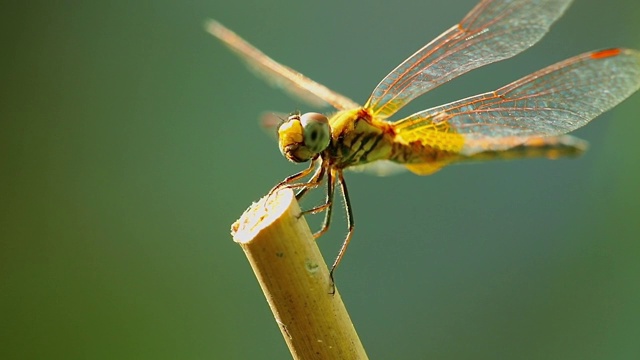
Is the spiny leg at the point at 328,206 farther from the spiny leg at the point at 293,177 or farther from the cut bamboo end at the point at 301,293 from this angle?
the cut bamboo end at the point at 301,293

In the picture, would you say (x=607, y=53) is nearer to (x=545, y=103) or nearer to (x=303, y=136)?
(x=545, y=103)

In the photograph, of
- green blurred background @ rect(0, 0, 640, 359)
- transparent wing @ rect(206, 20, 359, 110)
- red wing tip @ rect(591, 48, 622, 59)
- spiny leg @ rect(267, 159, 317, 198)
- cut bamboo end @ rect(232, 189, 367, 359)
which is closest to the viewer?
cut bamboo end @ rect(232, 189, 367, 359)

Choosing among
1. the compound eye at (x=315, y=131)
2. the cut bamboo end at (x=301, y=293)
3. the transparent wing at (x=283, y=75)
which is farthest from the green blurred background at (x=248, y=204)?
the cut bamboo end at (x=301, y=293)

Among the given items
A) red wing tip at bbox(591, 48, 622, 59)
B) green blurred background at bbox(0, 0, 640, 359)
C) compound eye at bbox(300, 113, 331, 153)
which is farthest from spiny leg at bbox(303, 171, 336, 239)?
green blurred background at bbox(0, 0, 640, 359)

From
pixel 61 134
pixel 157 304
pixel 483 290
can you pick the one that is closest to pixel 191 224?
pixel 157 304

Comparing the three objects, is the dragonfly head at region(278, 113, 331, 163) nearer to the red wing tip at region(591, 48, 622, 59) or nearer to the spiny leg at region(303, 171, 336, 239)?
the spiny leg at region(303, 171, 336, 239)

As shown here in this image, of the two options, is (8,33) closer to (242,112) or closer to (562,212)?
(242,112)

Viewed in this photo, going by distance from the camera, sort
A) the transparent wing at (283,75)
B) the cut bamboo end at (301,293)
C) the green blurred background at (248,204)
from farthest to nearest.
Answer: the green blurred background at (248,204) < the transparent wing at (283,75) < the cut bamboo end at (301,293)
